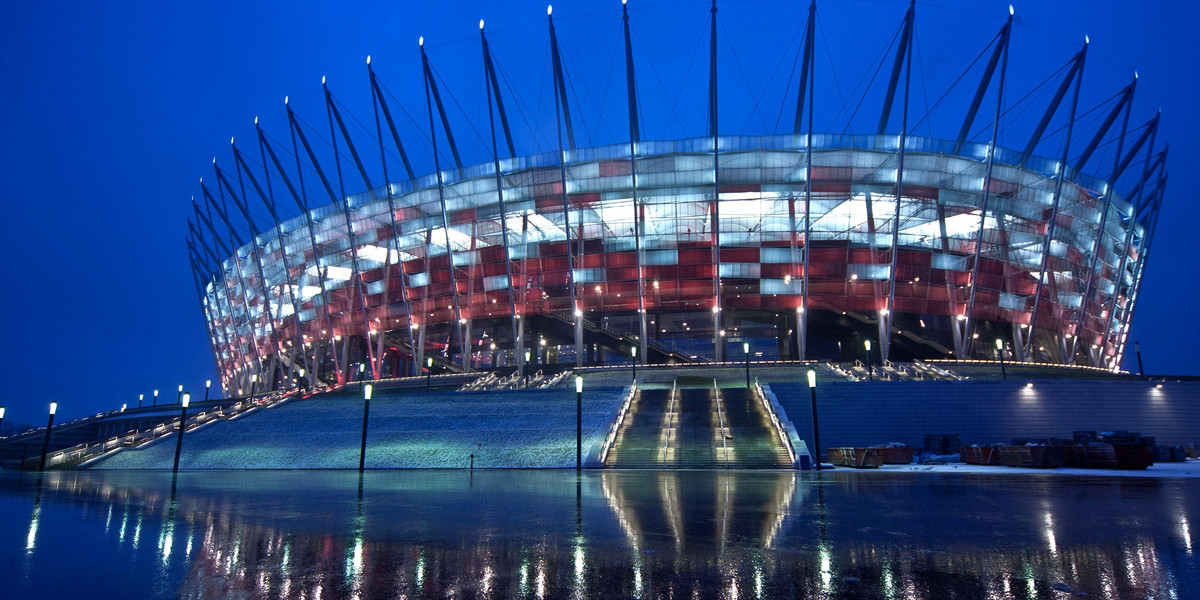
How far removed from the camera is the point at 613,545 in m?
7.09

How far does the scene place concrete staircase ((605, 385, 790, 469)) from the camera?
23594mm

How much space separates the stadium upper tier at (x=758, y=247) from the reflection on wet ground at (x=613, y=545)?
4232 centimetres

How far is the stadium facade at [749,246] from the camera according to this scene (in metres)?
52.4

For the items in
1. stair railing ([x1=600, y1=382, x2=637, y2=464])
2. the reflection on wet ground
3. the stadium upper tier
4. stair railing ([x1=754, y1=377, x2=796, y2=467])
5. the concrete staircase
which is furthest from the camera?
the stadium upper tier

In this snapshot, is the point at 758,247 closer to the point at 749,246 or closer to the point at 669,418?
the point at 749,246

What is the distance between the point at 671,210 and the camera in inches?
2184

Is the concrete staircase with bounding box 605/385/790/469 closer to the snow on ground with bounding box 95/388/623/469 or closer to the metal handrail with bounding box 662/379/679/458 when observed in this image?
the metal handrail with bounding box 662/379/679/458

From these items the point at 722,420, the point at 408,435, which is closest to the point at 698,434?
the point at 722,420

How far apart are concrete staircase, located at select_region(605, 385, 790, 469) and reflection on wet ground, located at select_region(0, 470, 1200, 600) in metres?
10.2

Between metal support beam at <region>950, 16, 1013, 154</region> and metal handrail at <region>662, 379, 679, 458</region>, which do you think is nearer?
metal handrail at <region>662, 379, 679, 458</region>

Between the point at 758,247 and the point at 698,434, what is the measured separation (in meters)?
31.9

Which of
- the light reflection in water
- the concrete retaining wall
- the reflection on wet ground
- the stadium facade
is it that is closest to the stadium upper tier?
the stadium facade

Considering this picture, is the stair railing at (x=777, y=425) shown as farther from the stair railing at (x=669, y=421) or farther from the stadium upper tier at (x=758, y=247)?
the stadium upper tier at (x=758, y=247)

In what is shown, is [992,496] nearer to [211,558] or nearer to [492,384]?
[211,558]
